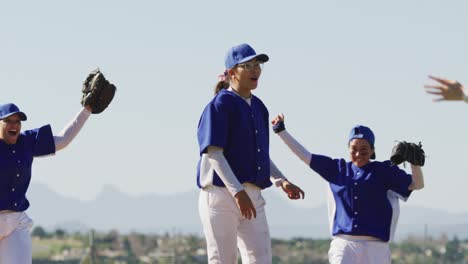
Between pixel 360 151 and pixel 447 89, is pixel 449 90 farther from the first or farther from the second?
pixel 360 151

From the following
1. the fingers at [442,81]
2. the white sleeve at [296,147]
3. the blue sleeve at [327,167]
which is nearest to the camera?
the fingers at [442,81]

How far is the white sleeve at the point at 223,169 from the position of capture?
1317 centimetres

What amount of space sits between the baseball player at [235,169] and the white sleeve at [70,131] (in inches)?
57.3

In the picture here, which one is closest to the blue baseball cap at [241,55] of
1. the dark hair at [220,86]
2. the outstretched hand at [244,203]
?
the dark hair at [220,86]

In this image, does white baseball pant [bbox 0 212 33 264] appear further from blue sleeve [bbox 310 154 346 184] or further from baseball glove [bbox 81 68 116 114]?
blue sleeve [bbox 310 154 346 184]

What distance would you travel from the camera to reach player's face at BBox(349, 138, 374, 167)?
15438 millimetres

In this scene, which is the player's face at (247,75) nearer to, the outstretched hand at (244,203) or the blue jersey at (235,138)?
the blue jersey at (235,138)

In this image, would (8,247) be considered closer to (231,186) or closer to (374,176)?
(231,186)

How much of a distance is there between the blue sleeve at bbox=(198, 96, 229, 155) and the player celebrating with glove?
1.58 m

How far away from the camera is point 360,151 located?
50.9ft

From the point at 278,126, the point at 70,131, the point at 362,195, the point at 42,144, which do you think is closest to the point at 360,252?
the point at 362,195

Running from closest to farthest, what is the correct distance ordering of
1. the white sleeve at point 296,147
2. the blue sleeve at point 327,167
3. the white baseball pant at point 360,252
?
the white sleeve at point 296,147, the white baseball pant at point 360,252, the blue sleeve at point 327,167

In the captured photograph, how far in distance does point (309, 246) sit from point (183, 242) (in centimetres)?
592

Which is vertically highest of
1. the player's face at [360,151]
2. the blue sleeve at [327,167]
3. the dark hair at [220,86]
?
the dark hair at [220,86]
